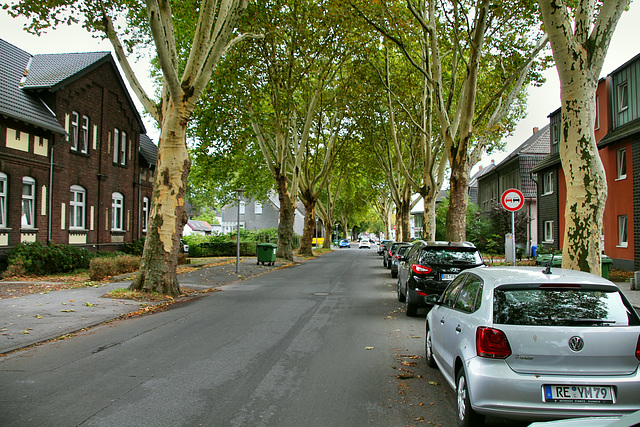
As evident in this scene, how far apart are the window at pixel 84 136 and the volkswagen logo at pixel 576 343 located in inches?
922

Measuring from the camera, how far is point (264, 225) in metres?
78.8

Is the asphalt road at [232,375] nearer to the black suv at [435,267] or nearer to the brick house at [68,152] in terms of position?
the black suv at [435,267]

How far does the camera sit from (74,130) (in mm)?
23188

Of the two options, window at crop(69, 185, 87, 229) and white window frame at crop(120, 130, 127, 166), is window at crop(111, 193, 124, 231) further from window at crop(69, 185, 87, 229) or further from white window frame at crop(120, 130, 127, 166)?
window at crop(69, 185, 87, 229)

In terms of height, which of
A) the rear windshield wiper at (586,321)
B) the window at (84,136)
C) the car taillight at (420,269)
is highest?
the window at (84,136)

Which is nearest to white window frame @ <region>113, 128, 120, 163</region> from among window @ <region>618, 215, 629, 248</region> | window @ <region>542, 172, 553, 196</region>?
window @ <region>618, 215, 629, 248</region>

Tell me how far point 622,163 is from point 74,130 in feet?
76.7

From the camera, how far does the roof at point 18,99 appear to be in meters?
18.8

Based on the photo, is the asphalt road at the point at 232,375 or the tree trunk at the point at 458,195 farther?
the tree trunk at the point at 458,195

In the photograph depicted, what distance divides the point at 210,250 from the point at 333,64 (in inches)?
782

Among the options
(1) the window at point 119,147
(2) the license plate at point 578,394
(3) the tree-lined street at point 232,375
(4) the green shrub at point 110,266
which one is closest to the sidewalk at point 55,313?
(3) the tree-lined street at point 232,375

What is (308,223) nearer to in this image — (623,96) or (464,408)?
(623,96)

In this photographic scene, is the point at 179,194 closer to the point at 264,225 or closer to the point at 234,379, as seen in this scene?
the point at 234,379

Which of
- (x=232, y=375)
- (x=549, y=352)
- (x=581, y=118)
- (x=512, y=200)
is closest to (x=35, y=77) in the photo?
(x=512, y=200)
